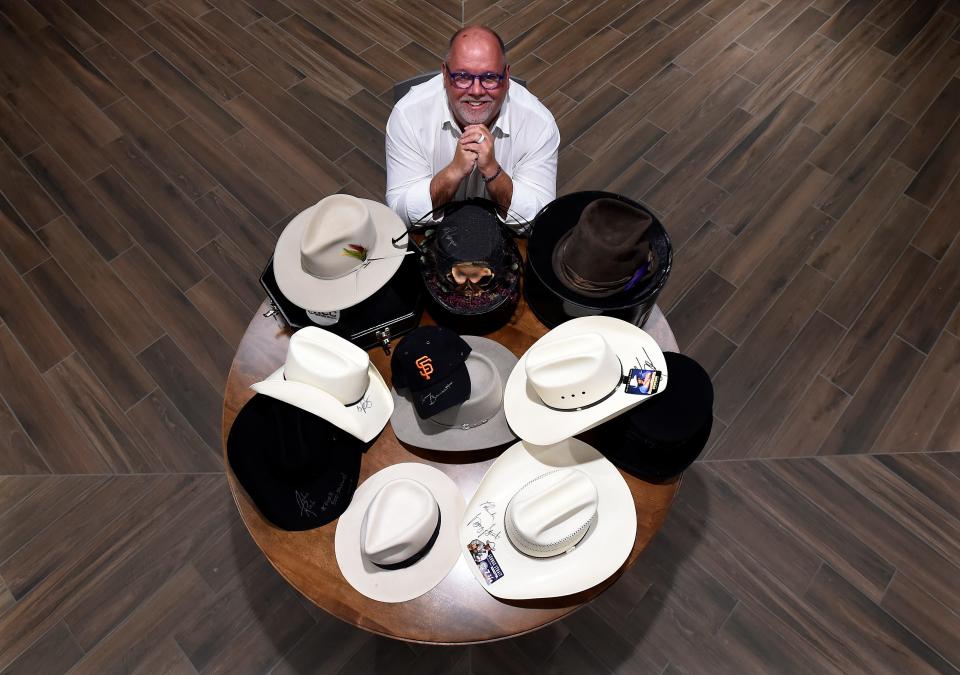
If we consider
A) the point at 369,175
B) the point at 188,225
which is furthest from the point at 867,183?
the point at 188,225

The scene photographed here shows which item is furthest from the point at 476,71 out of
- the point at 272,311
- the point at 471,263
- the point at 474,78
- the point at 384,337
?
the point at 272,311

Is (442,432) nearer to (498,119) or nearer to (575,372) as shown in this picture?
(575,372)

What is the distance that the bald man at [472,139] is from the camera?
2.15 meters

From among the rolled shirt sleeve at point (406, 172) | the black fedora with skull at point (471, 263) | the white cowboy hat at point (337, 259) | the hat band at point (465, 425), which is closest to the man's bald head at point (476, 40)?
the rolled shirt sleeve at point (406, 172)

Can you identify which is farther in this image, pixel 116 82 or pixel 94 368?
pixel 116 82

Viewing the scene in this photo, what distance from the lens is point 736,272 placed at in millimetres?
3361

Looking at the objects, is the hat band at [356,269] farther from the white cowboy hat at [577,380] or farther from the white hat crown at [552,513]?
the white hat crown at [552,513]

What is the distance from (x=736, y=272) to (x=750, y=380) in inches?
26.2

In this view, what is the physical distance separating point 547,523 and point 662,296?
6.68ft

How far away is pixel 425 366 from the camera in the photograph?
5.49ft

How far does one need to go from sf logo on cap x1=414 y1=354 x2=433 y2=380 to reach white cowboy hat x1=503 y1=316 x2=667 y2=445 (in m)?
0.27

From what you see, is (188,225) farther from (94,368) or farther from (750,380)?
(750,380)

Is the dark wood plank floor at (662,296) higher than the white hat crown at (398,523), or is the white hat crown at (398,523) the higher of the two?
the white hat crown at (398,523)

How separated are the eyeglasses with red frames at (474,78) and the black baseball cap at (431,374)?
1.03m
